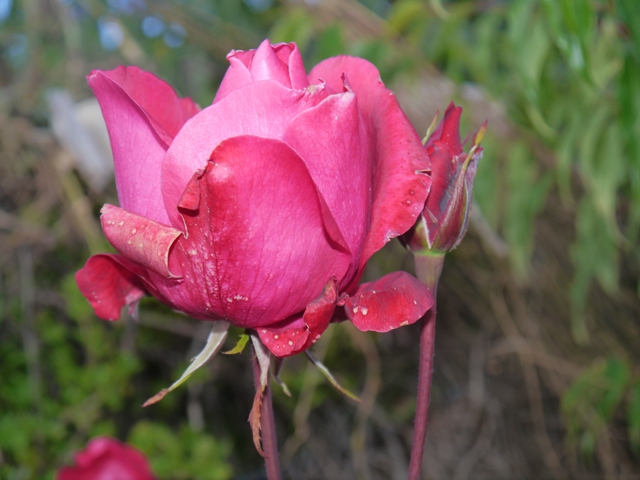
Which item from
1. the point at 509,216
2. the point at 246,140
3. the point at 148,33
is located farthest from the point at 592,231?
the point at 148,33

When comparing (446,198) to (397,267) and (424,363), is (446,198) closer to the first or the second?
(424,363)

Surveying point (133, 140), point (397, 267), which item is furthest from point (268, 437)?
point (397, 267)

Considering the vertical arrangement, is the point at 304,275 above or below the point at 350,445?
above

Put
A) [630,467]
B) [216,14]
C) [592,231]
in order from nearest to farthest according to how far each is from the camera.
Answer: [592,231], [216,14], [630,467]

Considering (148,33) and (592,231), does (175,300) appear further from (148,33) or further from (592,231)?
(148,33)

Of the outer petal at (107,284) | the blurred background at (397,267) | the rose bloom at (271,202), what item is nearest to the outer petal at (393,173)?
the rose bloom at (271,202)

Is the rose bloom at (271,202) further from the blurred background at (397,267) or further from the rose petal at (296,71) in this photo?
the blurred background at (397,267)
